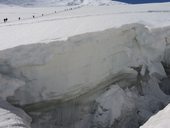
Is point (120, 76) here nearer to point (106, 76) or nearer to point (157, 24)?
point (106, 76)

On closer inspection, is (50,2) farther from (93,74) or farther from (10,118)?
(10,118)

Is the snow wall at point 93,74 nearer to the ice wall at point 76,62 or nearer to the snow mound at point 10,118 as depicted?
the ice wall at point 76,62

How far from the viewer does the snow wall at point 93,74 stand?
6.22 m

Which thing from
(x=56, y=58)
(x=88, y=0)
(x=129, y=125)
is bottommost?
(x=88, y=0)

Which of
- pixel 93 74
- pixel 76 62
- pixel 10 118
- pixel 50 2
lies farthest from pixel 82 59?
pixel 50 2

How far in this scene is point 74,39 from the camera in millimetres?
6492

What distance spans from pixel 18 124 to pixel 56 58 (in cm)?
187

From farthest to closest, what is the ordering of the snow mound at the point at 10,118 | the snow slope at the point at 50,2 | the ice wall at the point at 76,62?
the snow slope at the point at 50,2 → the ice wall at the point at 76,62 → the snow mound at the point at 10,118

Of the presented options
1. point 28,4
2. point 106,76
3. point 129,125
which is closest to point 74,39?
point 106,76

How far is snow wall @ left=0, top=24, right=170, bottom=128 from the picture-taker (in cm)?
622

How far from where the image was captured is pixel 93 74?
6.84 m

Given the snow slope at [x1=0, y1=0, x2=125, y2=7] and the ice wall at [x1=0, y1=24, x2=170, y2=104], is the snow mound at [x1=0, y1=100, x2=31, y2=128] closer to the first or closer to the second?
the ice wall at [x1=0, y1=24, x2=170, y2=104]

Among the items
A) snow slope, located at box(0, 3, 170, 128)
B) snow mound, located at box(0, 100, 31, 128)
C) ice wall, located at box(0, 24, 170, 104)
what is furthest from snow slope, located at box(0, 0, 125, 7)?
snow mound, located at box(0, 100, 31, 128)

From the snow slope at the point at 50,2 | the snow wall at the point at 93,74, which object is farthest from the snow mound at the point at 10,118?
the snow slope at the point at 50,2
